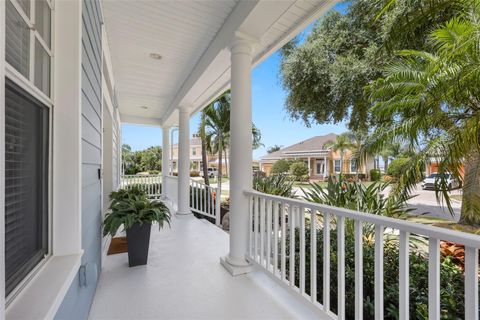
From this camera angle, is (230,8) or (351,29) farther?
(351,29)

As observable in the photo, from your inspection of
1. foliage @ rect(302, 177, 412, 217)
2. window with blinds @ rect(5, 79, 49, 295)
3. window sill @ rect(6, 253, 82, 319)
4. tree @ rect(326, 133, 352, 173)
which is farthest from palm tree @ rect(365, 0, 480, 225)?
tree @ rect(326, 133, 352, 173)

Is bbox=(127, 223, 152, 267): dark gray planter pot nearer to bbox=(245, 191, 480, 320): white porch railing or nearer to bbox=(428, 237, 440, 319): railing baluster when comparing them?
bbox=(245, 191, 480, 320): white porch railing

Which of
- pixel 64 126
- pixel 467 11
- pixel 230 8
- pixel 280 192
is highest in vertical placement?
pixel 467 11

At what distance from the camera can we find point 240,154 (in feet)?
8.80

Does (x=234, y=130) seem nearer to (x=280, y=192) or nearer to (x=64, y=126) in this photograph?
(x=64, y=126)

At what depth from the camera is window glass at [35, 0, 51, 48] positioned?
1.20 meters

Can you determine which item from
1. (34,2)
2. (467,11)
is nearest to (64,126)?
(34,2)

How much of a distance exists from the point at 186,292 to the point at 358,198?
2118 mm

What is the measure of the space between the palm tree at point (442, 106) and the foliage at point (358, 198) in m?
0.90

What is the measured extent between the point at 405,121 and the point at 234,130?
3.14 m

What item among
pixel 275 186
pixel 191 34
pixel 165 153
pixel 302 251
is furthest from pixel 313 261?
pixel 165 153

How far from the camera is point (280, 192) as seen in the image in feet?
15.1

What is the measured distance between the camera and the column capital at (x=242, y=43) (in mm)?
2510

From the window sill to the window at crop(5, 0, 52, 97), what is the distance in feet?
2.85
